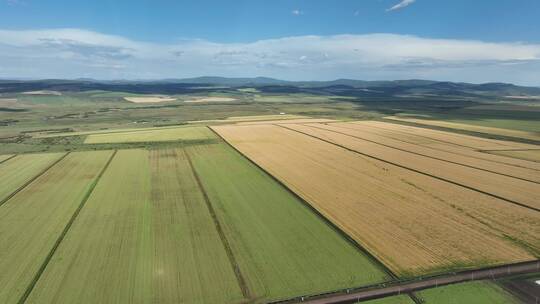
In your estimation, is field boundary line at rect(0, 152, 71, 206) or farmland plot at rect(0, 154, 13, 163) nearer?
field boundary line at rect(0, 152, 71, 206)

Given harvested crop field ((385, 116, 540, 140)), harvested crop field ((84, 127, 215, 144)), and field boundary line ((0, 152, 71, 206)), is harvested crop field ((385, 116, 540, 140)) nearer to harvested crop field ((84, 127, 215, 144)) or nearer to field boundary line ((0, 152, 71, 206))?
harvested crop field ((84, 127, 215, 144))

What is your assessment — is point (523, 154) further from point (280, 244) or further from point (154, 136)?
point (154, 136)

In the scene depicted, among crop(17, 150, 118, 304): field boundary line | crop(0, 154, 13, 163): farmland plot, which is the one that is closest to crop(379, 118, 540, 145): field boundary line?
crop(17, 150, 118, 304): field boundary line

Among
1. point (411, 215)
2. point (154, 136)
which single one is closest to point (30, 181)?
point (154, 136)

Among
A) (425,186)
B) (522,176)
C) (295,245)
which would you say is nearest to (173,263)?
(295,245)

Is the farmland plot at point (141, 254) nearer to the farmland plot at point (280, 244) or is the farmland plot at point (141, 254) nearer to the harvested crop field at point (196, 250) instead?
the harvested crop field at point (196, 250)

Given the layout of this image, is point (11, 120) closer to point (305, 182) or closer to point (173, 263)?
point (305, 182)
